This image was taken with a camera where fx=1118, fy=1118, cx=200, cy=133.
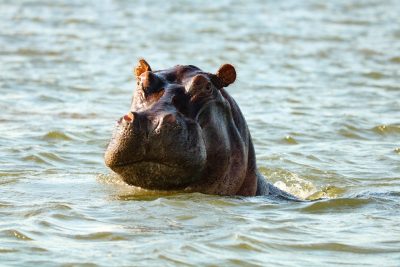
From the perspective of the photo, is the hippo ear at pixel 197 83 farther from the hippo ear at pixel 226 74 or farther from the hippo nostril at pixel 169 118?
the hippo nostril at pixel 169 118

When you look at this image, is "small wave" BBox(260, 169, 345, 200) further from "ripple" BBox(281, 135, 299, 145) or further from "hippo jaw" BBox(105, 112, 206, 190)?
"hippo jaw" BBox(105, 112, 206, 190)

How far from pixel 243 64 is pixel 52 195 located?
10.7 m

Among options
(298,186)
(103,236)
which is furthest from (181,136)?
(298,186)

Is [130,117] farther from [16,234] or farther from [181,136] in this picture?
[16,234]

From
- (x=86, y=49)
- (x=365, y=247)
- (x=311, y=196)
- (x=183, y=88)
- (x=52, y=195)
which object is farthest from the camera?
(x=86, y=49)

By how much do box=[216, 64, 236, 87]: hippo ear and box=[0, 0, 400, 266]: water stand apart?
2.67ft

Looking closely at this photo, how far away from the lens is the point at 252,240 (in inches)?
262

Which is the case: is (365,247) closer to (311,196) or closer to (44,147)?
(311,196)

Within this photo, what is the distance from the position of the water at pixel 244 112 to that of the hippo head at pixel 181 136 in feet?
0.69

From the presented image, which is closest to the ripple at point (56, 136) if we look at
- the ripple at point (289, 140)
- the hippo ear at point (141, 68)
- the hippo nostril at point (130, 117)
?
the ripple at point (289, 140)

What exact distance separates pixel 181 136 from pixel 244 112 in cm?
694

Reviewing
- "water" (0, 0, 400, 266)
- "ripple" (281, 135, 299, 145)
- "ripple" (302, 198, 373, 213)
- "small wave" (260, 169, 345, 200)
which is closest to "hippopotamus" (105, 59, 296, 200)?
"water" (0, 0, 400, 266)

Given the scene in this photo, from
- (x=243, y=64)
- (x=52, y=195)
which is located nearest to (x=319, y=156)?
(x=52, y=195)

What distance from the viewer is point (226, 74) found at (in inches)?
302
